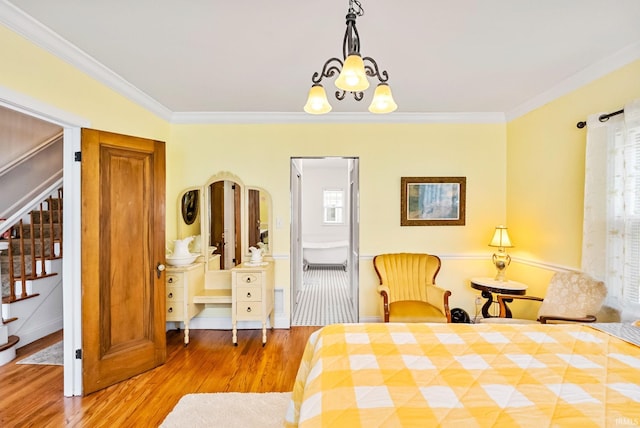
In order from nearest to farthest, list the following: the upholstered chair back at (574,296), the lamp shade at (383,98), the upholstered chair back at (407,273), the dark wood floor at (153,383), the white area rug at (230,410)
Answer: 1. the lamp shade at (383,98)
2. the white area rug at (230,410)
3. the dark wood floor at (153,383)
4. the upholstered chair back at (574,296)
5. the upholstered chair back at (407,273)

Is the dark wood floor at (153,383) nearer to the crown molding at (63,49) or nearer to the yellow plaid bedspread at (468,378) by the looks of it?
the yellow plaid bedspread at (468,378)

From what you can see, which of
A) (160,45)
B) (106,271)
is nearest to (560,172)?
(160,45)

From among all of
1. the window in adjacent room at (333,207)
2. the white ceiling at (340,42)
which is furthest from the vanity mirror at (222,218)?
the window in adjacent room at (333,207)

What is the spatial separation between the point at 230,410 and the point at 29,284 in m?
2.93

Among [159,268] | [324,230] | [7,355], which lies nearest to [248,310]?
[159,268]

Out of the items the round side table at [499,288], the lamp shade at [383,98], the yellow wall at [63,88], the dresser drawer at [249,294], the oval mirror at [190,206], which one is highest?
the yellow wall at [63,88]

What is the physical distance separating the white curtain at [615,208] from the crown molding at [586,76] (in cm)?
39

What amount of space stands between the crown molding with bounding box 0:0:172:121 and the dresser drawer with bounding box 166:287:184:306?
6.48 feet

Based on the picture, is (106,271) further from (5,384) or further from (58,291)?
(58,291)

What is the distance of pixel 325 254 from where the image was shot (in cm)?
738

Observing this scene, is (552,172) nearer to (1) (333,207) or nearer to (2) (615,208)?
(2) (615,208)

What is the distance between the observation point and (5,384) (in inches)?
99.9

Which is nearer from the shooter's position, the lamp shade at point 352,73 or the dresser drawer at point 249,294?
the lamp shade at point 352,73

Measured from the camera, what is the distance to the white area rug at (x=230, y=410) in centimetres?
204
